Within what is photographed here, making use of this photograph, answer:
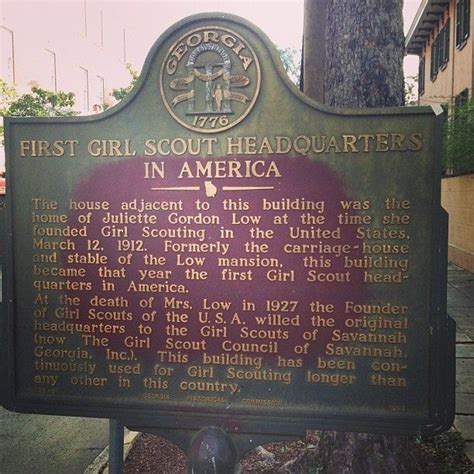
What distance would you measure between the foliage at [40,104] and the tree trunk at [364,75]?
20.4m

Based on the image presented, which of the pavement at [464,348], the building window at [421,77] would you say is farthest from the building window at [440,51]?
the pavement at [464,348]

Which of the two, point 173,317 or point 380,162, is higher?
point 380,162

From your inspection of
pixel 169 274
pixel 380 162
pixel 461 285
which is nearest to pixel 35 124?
pixel 169 274

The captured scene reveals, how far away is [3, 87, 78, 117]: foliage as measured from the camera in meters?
22.6

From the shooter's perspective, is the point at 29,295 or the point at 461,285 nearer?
the point at 29,295

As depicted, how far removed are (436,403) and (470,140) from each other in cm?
1107

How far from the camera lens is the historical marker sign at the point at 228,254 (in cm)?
234

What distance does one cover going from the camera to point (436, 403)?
2.33 meters

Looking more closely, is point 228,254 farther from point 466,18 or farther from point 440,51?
point 440,51

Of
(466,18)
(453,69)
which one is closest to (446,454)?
(466,18)

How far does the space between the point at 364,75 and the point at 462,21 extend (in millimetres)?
15651

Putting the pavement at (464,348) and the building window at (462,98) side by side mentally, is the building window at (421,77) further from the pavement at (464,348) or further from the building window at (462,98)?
the pavement at (464,348)

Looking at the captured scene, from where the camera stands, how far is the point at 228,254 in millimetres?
2445

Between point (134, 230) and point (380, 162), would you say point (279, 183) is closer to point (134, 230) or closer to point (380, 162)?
point (380, 162)
